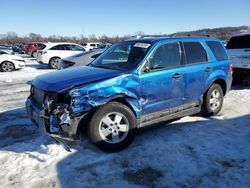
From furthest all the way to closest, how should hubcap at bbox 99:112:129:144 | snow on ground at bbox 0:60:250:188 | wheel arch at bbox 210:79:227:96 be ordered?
wheel arch at bbox 210:79:227:96 < hubcap at bbox 99:112:129:144 < snow on ground at bbox 0:60:250:188

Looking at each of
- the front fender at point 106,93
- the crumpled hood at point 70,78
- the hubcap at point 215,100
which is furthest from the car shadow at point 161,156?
the crumpled hood at point 70,78

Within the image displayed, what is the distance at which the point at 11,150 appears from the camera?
470cm

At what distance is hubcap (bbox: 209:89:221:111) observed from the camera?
6195mm

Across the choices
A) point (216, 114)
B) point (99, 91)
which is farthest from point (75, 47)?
point (99, 91)

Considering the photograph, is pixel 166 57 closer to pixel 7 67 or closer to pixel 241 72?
pixel 241 72

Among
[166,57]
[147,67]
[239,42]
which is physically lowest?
[147,67]

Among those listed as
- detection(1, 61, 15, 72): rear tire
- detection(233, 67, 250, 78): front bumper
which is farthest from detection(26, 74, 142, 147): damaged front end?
detection(1, 61, 15, 72): rear tire

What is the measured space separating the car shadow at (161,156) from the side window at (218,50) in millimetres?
1504

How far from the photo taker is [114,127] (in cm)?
443

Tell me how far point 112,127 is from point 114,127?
4cm

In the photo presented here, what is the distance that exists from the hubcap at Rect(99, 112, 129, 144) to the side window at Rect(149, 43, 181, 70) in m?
1.10

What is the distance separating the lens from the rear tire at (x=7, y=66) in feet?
53.0

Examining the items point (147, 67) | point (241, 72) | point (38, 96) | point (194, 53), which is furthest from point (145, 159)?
point (241, 72)

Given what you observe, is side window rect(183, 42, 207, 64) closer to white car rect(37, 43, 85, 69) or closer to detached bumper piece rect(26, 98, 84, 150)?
detached bumper piece rect(26, 98, 84, 150)
